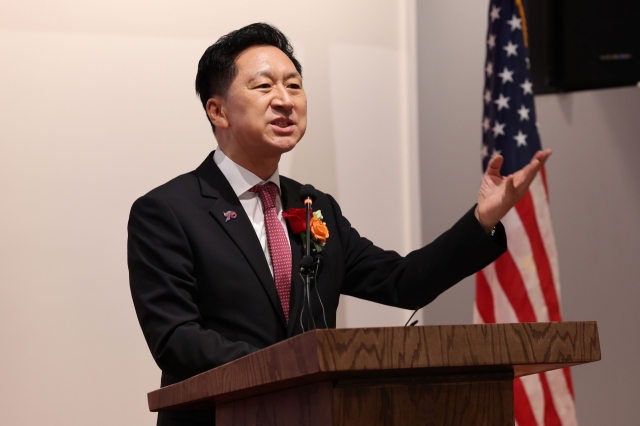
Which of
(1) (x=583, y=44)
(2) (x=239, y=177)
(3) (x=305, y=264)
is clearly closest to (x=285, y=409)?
(3) (x=305, y=264)

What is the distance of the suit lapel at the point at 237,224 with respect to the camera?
6.76ft

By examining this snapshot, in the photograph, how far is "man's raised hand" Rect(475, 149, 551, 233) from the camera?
6.38 ft

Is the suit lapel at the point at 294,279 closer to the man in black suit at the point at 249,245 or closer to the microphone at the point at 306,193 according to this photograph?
the man in black suit at the point at 249,245

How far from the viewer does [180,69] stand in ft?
10.6

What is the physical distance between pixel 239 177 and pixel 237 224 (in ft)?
0.74

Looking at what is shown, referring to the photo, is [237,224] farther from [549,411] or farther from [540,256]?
[549,411]

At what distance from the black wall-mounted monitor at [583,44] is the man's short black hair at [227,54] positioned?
161 cm

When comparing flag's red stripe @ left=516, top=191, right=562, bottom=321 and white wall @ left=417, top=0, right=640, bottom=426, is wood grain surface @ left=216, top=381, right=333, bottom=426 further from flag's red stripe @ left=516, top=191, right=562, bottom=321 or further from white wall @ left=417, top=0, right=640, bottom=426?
white wall @ left=417, top=0, right=640, bottom=426

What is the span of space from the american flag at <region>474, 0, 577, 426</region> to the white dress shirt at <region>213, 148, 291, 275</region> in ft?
4.23

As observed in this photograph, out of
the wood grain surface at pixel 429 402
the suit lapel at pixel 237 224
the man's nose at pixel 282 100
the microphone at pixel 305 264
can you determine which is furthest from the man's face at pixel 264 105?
the wood grain surface at pixel 429 402

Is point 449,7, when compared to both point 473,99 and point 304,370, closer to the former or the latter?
point 473,99

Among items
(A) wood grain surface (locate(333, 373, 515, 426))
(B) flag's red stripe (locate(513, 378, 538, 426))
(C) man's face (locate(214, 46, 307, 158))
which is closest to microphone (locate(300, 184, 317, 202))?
(C) man's face (locate(214, 46, 307, 158))

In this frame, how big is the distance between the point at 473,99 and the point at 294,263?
78.1 inches

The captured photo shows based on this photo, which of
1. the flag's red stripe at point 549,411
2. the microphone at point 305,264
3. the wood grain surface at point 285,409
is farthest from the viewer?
the flag's red stripe at point 549,411
